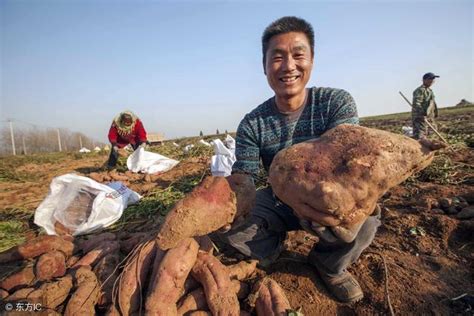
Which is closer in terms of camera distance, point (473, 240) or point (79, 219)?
point (473, 240)

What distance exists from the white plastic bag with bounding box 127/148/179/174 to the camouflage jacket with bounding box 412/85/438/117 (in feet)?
23.9

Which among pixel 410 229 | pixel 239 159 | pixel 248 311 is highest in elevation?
pixel 239 159

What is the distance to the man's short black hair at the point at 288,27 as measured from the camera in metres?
2.15

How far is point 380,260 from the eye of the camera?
216 cm

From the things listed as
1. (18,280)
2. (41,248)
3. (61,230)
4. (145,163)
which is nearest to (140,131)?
(145,163)

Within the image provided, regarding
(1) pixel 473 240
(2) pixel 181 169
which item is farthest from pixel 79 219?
(1) pixel 473 240

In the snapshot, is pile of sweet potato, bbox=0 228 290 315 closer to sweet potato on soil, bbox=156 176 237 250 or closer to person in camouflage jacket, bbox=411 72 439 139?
sweet potato on soil, bbox=156 176 237 250

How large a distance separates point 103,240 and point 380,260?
2.34 metres

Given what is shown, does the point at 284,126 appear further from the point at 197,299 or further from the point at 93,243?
the point at 93,243

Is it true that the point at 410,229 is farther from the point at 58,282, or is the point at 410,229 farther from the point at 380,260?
the point at 58,282

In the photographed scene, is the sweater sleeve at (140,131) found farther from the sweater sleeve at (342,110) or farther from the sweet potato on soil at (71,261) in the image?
the sweater sleeve at (342,110)

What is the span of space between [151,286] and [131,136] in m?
6.92

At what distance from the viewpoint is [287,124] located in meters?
2.32

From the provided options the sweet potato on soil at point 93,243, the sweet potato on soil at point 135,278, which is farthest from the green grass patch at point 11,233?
the sweet potato on soil at point 135,278
